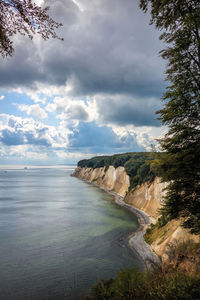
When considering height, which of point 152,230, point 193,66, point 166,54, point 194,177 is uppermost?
point 166,54

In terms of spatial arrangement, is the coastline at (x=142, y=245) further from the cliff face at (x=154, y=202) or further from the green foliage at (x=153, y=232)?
the cliff face at (x=154, y=202)

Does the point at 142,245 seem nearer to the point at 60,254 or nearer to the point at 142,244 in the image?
the point at 142,244

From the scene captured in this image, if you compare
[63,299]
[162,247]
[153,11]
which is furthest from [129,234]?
[153,11]

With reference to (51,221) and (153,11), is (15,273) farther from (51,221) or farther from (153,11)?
(153,11)

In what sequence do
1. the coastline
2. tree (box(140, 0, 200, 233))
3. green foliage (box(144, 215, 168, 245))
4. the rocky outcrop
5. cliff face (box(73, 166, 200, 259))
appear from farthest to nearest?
the rocky outcrop
green foliage (box(144, 215, 168, 245))
the coastline
cliff face (box(73, 166, 200, 259))
tree (box(140, 0, 200, 233))

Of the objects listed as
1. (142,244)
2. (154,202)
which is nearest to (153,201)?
(154,202)

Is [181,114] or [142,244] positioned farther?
[142,244]

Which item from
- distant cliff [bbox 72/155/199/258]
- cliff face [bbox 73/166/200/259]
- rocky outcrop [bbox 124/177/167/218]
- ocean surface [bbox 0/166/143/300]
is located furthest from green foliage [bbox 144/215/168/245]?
rocky outcrop [bbox 124/177/167/218]

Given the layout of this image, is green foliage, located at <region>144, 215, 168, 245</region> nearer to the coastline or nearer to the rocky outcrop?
the coastline

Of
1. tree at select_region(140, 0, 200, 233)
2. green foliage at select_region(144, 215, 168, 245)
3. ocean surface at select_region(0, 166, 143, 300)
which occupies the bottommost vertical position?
ocean surface at select_region(0, 166, 143, 300)

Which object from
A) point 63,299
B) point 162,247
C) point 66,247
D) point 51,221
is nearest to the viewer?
point 63,299

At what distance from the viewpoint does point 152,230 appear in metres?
27.2

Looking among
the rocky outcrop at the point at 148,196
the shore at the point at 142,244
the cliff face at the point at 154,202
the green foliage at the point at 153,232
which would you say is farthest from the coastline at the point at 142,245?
the rocky outcrop at the point at 148,196

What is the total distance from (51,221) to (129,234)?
17.9 meters
